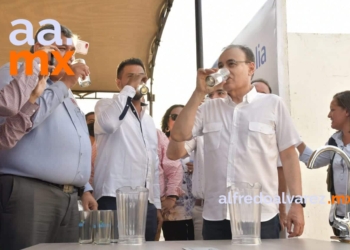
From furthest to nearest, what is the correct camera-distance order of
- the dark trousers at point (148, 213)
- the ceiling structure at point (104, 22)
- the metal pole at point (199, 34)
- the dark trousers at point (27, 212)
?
the metal pole at point (199, 34), the ceiling structure at point (104, 22), the dark trousers at point (148, 213), the dark trousers at point (27, 212)

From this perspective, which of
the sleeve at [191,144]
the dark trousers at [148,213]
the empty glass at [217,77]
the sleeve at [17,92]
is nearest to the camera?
the sleeve at [17,92]

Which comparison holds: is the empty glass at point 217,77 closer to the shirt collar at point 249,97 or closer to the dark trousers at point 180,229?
the shirt collar at point 249,97

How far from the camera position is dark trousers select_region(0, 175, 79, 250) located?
74.5 inches

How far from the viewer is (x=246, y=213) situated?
153 cm

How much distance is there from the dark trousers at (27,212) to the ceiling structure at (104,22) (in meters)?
2.55

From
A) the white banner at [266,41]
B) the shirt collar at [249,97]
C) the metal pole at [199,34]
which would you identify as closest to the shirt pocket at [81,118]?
the shirt collar at [249,97]

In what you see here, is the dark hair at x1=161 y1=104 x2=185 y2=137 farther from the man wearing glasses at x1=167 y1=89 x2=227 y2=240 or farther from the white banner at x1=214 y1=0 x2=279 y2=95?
the white banner at x1=214 y1=0 x2=279 y2=95

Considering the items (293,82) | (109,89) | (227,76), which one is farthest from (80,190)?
(109,89)

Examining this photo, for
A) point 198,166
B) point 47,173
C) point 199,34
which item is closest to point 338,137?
point 198,166

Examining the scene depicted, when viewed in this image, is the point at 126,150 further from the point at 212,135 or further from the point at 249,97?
the point at 249,97

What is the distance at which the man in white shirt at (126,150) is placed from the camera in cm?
260

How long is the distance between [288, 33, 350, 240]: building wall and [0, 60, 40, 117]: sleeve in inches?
→ 64.5

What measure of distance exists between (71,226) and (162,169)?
127cm

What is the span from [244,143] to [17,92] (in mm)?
1015
